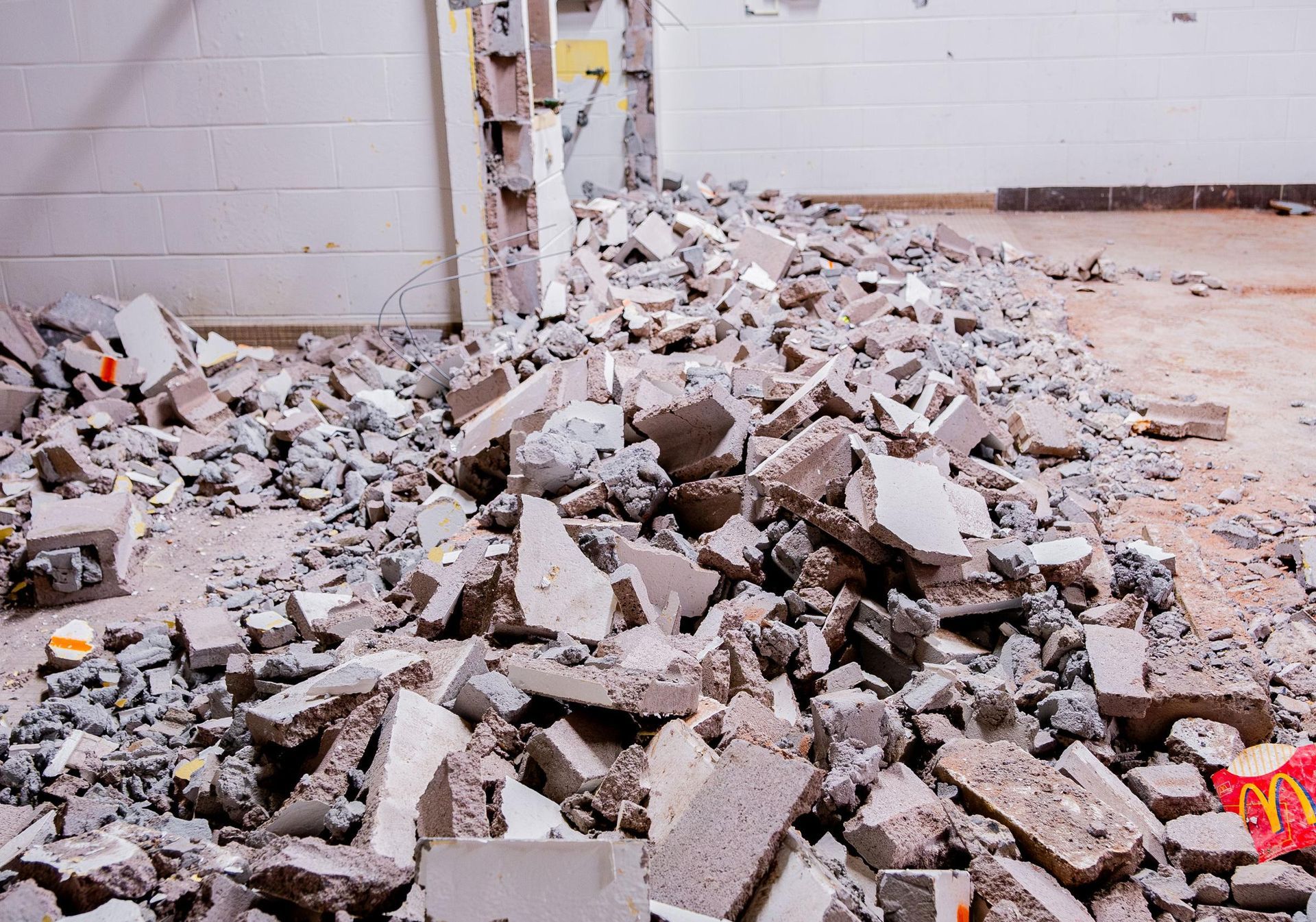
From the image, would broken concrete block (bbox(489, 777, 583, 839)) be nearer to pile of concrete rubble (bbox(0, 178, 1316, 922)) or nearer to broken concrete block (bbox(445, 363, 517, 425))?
pile of concrete rubble (bbox(0, 178, 1316, 922))

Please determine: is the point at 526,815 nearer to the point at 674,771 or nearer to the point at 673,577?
the point at 674,771

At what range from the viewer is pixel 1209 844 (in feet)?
6.36

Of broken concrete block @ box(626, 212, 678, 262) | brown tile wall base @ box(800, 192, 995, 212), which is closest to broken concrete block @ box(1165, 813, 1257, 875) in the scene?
broken concrete block @ box(626, 212, 678, 262)

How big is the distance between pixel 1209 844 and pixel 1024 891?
1.55 feet

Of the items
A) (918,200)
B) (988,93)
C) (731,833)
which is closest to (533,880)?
(731,833)

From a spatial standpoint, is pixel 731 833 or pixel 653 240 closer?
pixel 731 833

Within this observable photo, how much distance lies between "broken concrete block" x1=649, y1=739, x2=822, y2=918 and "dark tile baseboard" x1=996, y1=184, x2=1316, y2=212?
772cm

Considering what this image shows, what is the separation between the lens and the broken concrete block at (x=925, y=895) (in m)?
1.73

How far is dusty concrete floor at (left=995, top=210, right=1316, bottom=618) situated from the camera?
347cm

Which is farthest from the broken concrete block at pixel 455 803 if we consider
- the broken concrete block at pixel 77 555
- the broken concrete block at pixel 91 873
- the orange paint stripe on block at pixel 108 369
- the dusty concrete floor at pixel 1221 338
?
the orange paint stripe on block at pixel 108 369

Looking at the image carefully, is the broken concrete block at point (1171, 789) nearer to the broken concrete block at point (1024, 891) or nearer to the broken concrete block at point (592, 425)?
the broken concrete block at point (1024, 891)

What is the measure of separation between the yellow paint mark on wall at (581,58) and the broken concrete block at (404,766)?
639 centimetres

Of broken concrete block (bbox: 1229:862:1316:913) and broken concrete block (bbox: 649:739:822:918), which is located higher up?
broken concrete block (bbox: 649:739:822:918)

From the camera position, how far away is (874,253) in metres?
6.32
